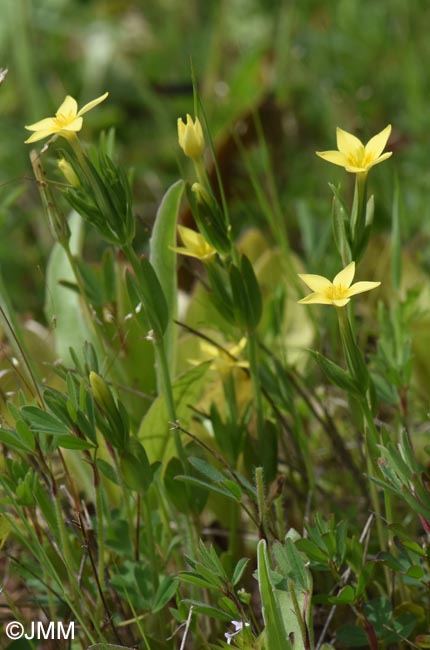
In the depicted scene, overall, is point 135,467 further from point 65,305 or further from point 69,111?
point 65,305

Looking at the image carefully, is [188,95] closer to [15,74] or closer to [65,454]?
[15,74]

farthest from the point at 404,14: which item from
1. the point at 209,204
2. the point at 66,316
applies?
the point at 209,204

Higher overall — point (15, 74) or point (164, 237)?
point (15, 74)

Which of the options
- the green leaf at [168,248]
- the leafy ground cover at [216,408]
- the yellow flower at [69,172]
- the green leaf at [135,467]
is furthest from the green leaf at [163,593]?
the yellow flower at [69,172]

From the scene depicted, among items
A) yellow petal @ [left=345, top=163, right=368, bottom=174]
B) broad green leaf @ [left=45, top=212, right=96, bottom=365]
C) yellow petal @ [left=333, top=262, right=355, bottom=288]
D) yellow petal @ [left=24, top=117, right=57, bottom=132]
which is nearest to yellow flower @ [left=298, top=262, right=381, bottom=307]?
yellow petal @ [left=333, top=262, right=355, bottom=288]

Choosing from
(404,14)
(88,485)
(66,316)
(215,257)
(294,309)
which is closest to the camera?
(215,257)

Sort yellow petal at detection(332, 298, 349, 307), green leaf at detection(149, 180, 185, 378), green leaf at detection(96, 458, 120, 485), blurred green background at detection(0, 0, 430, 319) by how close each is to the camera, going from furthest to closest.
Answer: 1. blurred green background at detection(0, 0, 430, 319)
2. green leaf at detection(149, 180, 185, 378)
3. green leaf at detection(96, 458, 120, 485)
4. yellow petal at detection(332, 298, 349, 307)

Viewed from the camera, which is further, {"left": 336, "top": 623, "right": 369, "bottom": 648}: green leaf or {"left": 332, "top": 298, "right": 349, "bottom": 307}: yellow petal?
{"left": 336, "top": 623, "right": 369, "bottom": 648}: green leaf

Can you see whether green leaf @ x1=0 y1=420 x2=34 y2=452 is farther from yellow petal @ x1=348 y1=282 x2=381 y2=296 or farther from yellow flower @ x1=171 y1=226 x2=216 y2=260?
yellow petal @ x1=348 y1=282 x2=381 y2=296

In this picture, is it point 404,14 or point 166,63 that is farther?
point 166,63
